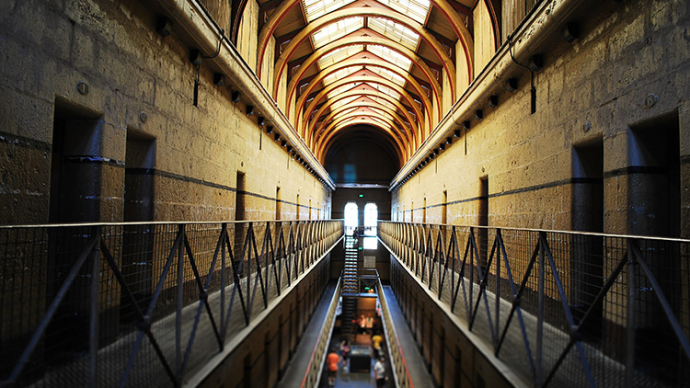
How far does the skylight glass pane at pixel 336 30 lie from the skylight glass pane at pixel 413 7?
5.24 feet

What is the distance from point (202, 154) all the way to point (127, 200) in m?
1.30

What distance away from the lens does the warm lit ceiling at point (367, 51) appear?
7.67 metres

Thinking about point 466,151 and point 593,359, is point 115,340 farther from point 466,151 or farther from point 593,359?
point 466,151

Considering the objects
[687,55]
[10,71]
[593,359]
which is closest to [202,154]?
[10,71]

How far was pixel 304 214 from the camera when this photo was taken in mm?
13664

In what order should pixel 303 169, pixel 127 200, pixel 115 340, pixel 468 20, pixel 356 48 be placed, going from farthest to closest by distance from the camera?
pixel 303 169 → pixel 356 48 → pixel 468 20 → pixel 127 200 → pixel 115 340

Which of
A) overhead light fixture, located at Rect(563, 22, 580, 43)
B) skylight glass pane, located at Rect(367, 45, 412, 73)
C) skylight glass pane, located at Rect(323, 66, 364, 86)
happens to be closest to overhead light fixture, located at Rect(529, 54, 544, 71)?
overhead light fixture, located at Rect(563, 22, 580, 43)

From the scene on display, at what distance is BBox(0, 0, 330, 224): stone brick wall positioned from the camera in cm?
237

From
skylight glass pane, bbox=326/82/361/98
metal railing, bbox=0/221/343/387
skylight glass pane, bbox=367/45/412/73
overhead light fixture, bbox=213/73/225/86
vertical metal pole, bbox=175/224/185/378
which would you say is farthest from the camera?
skylight glass pane, bbox=326/82/361/98

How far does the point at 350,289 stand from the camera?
17109 millimetres

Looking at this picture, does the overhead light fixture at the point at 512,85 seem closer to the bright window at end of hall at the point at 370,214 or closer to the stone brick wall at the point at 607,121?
the stone brick wall at the point at 607,121

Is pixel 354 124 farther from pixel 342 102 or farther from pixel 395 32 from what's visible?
pixel 395 32

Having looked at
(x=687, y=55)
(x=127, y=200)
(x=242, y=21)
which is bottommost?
(x=127, y=200)

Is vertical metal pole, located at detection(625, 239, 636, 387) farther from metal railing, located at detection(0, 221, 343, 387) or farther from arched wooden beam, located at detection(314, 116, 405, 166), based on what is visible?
arched wooden beam, located at detection(314, 116, 405, 166)
